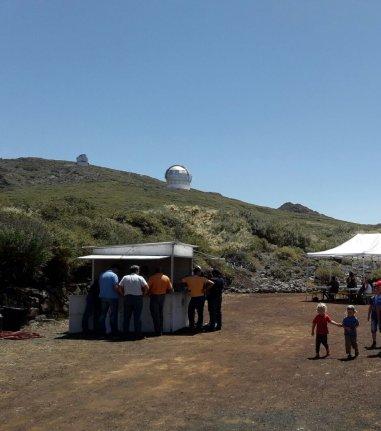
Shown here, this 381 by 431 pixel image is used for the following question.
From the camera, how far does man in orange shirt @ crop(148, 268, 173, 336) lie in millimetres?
13641

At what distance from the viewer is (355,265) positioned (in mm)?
42219

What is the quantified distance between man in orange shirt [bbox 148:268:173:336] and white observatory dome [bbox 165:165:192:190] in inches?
2843

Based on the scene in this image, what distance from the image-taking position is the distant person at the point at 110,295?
44.4 feet

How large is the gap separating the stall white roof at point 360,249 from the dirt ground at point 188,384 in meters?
12.1

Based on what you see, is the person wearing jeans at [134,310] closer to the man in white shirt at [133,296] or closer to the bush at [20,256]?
the man in white shirt at [133,296]

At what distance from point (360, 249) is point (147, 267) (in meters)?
14.5

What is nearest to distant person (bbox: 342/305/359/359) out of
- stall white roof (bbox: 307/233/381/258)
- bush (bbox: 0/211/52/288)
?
bush (bbox: 0/211/52/288)

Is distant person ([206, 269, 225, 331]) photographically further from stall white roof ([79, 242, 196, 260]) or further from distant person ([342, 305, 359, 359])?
distant person ([342, 305, 359, 359])

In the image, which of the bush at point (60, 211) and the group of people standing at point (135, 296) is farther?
the bush at point (60, 211)

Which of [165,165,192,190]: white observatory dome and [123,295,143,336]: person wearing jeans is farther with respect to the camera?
[165,165,192,190]: white observatory dome

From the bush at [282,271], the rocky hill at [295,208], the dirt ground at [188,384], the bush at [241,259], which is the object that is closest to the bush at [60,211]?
the bush at [241,259]

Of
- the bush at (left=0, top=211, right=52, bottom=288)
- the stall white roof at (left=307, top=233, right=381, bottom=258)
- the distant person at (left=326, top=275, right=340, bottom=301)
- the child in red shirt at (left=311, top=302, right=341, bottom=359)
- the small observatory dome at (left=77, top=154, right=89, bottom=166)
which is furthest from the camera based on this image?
the small observatory dome at (left=77, top=154, right=89, bottom=166)

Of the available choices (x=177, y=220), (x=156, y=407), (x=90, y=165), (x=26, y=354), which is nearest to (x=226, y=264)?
(x=177, y=220)

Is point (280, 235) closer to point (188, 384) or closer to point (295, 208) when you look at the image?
point (188, 384)
